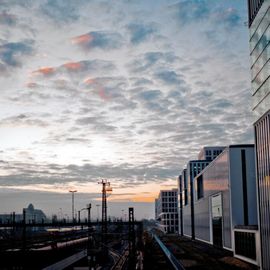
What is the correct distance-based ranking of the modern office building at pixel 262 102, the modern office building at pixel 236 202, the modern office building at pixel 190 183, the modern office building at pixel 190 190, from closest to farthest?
the modern office building at pixel 262 102
the modern office building at pixel 236 202
the modern office building at pixel 190 190
the modern office building at pixel 190 183

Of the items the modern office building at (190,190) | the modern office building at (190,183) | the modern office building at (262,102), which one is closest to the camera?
the modern office building at (262,102)

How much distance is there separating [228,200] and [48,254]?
33693 mm

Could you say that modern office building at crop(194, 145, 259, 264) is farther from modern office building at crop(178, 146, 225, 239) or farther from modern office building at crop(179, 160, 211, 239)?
modern office building at crop(178, 146, 225, 239)

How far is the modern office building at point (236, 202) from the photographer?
61.9 m

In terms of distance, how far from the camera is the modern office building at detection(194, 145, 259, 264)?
203 ft

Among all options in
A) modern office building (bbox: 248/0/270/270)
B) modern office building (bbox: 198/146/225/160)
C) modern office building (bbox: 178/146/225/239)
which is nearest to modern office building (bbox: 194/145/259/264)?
modern office building (bbox: 248/0/270/270)

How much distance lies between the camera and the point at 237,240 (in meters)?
67.9

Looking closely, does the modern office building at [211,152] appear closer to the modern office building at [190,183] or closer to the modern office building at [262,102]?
the modern office building at [190,183]

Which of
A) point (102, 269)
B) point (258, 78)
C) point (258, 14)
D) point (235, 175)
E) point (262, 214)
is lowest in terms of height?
point (102, 269)

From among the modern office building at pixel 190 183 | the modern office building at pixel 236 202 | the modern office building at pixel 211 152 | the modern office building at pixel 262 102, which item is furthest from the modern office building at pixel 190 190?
the modern office building at pixel 262 102

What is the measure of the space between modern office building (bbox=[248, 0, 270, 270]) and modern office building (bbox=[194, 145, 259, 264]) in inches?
350

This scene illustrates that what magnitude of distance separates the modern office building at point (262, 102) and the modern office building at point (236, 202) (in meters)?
8.88

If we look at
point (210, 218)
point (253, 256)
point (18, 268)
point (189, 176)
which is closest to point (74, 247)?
point (18, 268)

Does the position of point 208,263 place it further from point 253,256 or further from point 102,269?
point 102,269
